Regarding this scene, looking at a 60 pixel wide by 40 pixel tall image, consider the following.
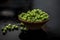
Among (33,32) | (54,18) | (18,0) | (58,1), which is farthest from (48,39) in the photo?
(18,0)

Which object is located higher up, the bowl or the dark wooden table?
the bowl

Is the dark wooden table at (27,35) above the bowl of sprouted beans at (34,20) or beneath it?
beneath

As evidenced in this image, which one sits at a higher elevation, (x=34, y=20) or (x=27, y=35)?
(x=34, y=20)

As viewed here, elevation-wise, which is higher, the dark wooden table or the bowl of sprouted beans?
the bowl of sprouted beans

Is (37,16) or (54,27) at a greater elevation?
(37,16)

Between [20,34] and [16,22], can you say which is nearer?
[20,34]

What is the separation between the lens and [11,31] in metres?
1.06

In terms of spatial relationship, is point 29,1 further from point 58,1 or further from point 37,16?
point 37,16

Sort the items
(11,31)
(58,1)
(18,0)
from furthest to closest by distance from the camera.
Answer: (18,0) → (58,1) → (11,31)

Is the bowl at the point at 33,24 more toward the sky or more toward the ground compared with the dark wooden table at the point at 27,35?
more toward the sky

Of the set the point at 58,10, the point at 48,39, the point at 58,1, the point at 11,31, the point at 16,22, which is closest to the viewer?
the point at 48,39

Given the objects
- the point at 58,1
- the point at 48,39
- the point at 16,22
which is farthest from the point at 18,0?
the point at 48,39

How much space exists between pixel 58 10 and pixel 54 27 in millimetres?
365

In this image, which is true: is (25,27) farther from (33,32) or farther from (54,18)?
(54,18)
